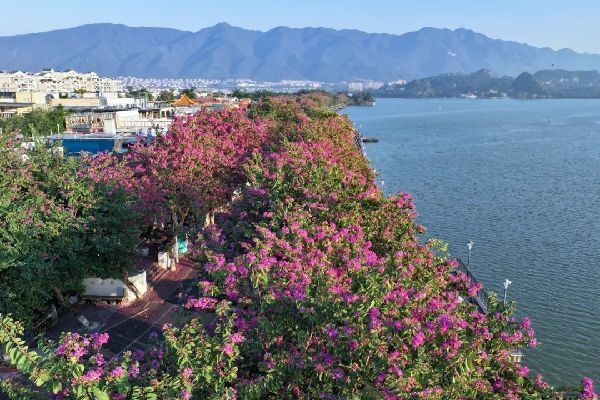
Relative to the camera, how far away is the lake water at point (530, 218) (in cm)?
1830

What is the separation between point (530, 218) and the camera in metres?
32.0

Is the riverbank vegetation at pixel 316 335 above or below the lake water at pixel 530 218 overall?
above

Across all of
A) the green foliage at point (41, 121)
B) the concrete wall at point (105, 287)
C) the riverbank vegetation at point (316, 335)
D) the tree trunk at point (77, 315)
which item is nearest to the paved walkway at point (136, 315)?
the tree trunk at point (77, 315)

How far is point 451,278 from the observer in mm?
11195

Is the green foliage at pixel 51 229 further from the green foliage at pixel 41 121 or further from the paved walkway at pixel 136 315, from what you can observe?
the green foliage at pixel 41 121

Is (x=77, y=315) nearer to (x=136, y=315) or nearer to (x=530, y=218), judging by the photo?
(x=136, y=315)

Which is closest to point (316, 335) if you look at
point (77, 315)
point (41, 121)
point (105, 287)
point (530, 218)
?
point (77, 315)

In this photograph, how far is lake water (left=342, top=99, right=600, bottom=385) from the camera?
18.3m

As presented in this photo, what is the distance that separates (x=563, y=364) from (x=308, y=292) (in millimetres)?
11605

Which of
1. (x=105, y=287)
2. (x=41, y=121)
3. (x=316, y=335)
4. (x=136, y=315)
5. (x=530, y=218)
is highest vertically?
(x=41, y=121)

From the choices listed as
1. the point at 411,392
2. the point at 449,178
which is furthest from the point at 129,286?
the point at 449,178

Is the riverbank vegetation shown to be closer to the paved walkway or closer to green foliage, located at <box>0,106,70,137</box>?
the paved walkway

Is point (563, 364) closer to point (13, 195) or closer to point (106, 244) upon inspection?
point (106, 244)

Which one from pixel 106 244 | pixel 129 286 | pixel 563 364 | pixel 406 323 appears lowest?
pixel 563 364
